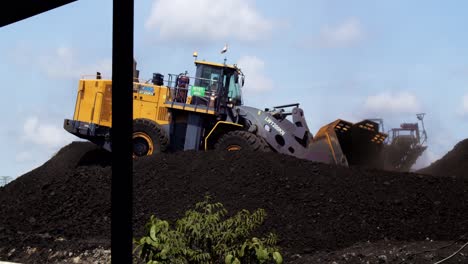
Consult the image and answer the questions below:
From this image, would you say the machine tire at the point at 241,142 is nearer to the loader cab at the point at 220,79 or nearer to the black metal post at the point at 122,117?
the loader cab at the point at 220,79

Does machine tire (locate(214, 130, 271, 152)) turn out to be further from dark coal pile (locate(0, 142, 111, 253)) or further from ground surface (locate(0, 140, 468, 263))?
dark coal pile (locate(0, 142, 111, 253))

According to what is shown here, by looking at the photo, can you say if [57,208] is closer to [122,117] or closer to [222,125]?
[222,125]

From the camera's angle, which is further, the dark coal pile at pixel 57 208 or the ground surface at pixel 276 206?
the dark coal pile at pixel 57 208

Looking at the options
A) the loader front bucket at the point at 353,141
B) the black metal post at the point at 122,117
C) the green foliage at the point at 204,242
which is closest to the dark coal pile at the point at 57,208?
the loader front bucket at the point at 353,141

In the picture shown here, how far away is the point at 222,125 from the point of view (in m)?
19.3

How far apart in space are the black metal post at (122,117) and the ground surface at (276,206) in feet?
21.7

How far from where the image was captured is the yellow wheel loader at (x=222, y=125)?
1859cm

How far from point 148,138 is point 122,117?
17.5 m

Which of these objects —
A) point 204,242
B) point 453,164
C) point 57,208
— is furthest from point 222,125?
point 204,242

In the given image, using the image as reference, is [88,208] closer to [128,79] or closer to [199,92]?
[199,92]

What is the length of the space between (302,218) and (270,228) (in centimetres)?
76

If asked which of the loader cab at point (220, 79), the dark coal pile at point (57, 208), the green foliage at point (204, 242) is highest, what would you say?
the loader cab at point (220, 79)

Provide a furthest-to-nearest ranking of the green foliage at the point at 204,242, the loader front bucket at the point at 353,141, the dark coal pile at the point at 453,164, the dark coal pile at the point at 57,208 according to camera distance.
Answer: the dark coal pile at the point at 453,164 < the loader front bucket at the point at 353,141 < the dark coal pile at the point at 57,208 < the green foliage at the point at 204,242

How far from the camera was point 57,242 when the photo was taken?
13008 millimetres
